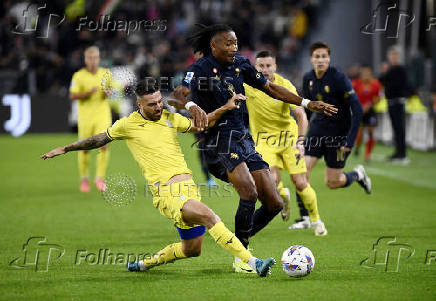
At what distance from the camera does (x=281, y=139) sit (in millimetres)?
9961

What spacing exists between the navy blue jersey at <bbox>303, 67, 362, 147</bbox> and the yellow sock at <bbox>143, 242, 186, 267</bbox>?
3313 mm

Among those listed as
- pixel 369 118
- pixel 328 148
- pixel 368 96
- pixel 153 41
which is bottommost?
pixel 328 148

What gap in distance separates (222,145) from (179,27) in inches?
933

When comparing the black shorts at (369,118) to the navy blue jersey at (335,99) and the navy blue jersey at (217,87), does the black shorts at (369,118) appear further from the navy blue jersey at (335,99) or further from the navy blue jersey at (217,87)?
the navy blue jersey at (217,87)

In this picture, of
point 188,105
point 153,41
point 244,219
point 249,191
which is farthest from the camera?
point 153,41

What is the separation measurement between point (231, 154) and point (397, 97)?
485 inches

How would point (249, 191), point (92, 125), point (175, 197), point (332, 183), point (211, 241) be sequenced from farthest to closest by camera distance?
point (92, 125)
point (332, 183)
point (211, 241)
point (249, 191)
point (175, 197)

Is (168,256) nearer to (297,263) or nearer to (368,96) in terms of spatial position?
(297,263)

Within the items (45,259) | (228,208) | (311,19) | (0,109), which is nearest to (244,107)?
(45,259)

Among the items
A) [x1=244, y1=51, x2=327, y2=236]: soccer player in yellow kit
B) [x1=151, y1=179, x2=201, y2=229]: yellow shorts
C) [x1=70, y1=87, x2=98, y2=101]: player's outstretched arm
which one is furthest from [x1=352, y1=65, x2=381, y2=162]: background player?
[x1=151, y1=179, x2=201, y2=229]: yellow shorts

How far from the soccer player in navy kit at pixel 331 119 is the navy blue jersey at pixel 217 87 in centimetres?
228

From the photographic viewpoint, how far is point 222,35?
25.7ft

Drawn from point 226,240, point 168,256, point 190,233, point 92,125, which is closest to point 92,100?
point 92,125

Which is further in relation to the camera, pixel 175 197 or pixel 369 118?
pixel 369 118
